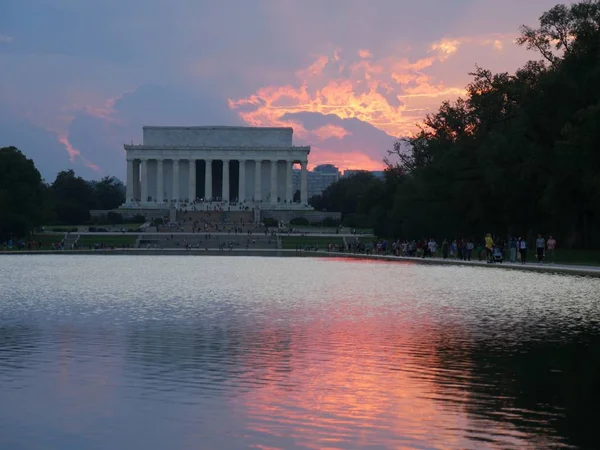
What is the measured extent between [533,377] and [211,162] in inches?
5226

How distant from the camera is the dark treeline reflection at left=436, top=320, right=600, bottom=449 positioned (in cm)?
1123

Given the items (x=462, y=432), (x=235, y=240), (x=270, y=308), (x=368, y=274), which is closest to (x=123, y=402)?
(x=462, y=432)

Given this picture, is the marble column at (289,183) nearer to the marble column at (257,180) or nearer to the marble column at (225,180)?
the marble column at (257,180)

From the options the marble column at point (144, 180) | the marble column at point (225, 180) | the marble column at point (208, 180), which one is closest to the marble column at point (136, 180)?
the marble column at point (144, 180)

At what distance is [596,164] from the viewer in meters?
49.6

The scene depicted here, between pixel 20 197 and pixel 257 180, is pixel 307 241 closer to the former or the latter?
pixel 20 197

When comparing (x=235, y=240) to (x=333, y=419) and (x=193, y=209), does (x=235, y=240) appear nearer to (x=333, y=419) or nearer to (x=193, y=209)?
(x=193, y=209)

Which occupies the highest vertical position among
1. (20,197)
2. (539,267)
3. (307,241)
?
(20,197)

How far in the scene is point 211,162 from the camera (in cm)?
14562

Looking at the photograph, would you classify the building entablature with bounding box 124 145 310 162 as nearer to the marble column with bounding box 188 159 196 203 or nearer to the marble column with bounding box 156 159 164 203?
the marble column with bounding box 156 159 164 203

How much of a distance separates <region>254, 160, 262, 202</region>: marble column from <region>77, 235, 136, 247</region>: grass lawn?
2041 inches

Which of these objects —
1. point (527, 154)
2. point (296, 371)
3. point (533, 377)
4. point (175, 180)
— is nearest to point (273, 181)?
point (175, 180)

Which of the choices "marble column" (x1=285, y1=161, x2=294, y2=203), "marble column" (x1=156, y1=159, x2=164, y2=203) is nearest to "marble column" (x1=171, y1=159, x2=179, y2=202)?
"marble column" (x1=156, y1=159, x2=164, y2=203)

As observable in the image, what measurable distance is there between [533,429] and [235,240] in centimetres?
8346
